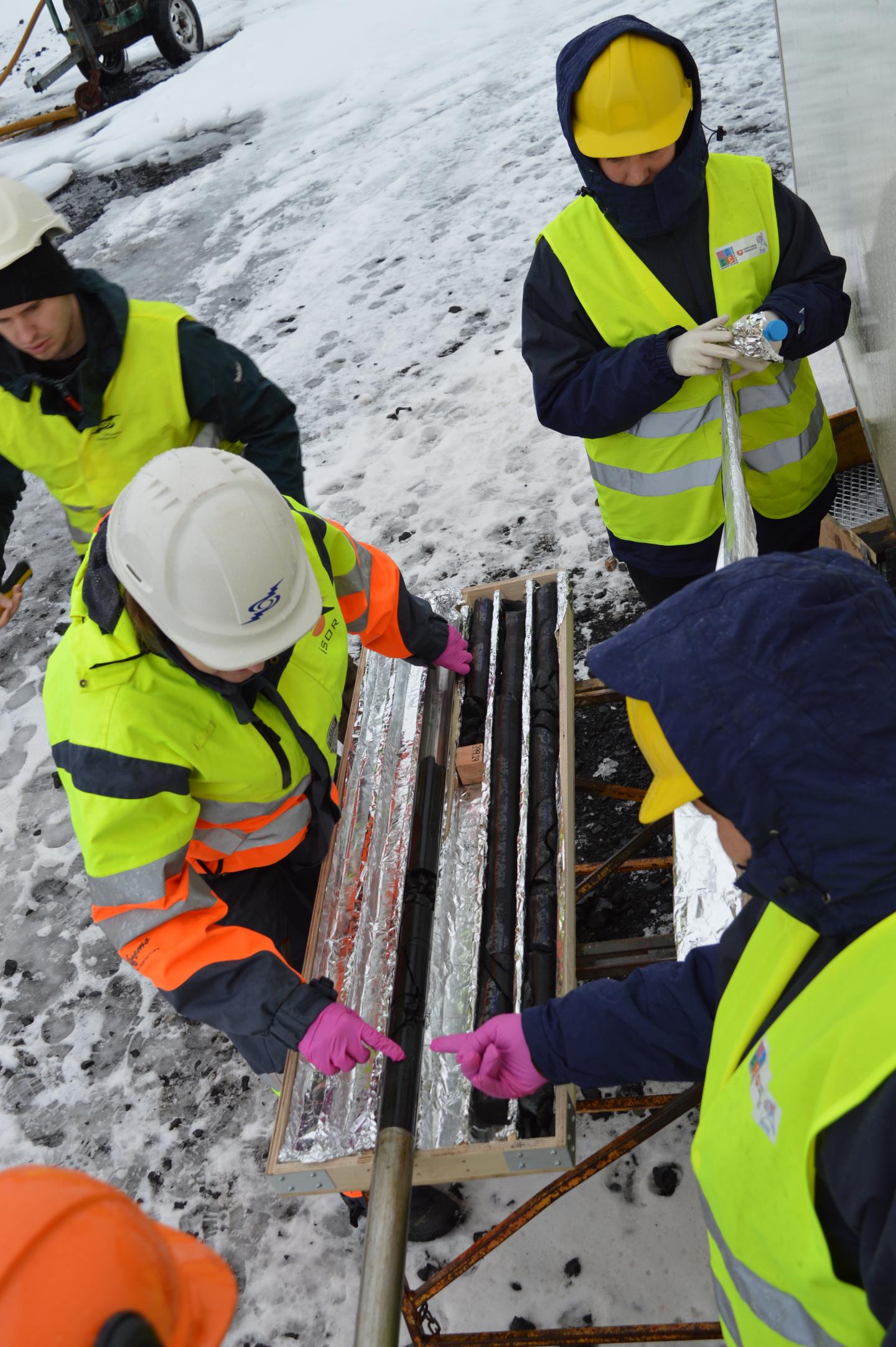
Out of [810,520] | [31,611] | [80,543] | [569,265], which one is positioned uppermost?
[569,265]

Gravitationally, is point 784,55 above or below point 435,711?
above

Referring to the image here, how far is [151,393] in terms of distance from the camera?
9.09 ft

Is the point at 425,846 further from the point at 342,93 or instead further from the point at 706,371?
the point at 342,93

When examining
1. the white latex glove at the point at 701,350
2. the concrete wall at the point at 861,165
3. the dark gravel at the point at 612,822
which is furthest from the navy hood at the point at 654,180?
the dark gravel at the point at 612,822

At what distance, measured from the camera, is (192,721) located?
79.3 inches

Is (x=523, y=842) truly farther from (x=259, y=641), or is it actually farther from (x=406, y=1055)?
(x=259, y=641)

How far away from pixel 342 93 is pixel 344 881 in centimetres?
860

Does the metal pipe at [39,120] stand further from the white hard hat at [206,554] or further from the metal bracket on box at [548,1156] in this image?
the metal bracket on box at [548,1156]

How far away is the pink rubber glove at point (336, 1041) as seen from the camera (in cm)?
208

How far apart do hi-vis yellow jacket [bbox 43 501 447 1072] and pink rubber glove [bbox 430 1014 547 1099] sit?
333 millimetres

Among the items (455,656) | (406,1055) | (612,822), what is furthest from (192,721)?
(612,822)

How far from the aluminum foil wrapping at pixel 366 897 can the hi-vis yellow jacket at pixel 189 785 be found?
17 cm

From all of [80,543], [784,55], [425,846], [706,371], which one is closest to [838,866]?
[706,371]

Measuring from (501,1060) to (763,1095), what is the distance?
87 cm
